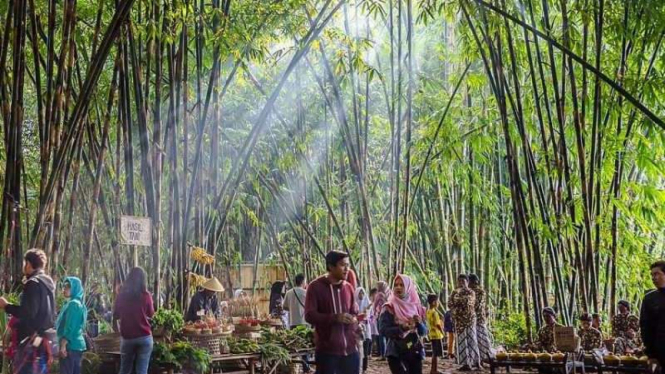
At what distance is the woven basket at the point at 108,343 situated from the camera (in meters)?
5.40

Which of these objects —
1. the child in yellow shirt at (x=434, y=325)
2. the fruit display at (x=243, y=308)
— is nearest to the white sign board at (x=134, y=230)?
the fruit display at (x=243, y=308)

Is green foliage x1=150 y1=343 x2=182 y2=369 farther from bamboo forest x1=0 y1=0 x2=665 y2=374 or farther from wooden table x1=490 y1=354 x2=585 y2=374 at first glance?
wooden table x1=490 y1=354 x2=585 y2=374

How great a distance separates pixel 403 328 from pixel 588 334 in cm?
223

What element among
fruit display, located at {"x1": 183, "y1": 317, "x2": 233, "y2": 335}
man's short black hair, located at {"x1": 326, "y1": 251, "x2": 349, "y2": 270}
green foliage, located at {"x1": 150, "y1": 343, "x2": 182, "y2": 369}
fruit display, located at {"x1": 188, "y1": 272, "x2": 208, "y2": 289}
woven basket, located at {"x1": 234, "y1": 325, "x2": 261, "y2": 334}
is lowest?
green foliage, located at {"x1": 150, "y1": 343, "x2": 182, "y2": 369}

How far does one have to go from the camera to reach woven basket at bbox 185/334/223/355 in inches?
214

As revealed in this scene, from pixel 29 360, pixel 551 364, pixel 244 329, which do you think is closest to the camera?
pixel 29 360

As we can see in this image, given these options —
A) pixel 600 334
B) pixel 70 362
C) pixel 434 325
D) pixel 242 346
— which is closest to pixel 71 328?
pixel 70 362

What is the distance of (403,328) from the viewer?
427 centimetres

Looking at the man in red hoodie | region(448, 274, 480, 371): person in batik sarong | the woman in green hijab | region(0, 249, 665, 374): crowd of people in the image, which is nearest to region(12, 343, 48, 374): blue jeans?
region(0, 249, 665, 374): crowd of people

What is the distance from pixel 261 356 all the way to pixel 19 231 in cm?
189

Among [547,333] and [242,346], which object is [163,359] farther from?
[547,333]

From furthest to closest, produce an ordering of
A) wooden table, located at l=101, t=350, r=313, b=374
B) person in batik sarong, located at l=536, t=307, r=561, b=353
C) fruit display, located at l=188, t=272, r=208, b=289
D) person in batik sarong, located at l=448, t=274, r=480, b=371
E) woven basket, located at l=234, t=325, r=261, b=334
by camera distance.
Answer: person in batik sarong, located at l=448, t=274, r=480, b=371
woven basket, located at l=234, t=325, r=261, b=334
fruit display, located at l=188, t=272, r=208, b=289
person in batik sarong, located at l=536, t=307, r=561, b=353
wooden table, located at l=101, t=350, r=313, b=374

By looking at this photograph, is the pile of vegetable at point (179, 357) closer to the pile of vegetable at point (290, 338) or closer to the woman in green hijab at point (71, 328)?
the woman in green hijab at point (71, 328)

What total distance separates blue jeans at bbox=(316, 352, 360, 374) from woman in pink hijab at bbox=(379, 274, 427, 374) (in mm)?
662
